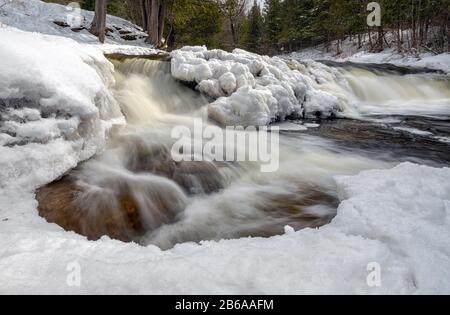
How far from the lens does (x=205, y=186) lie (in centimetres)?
375

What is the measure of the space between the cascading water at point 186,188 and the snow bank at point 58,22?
7484 mm

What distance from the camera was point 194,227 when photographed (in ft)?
9.70

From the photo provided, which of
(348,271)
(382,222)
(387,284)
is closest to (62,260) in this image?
(348,271)

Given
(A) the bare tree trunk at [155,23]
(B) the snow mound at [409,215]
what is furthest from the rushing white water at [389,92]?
(A) the bare tree trunk at [155,23]

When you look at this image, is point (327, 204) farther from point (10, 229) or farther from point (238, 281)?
point (10, 229)

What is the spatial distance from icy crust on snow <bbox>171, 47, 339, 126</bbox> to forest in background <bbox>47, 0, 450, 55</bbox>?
769cm

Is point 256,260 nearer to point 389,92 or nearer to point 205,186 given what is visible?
point 205,186

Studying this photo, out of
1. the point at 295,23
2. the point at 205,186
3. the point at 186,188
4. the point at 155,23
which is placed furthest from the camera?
the point at 295,23

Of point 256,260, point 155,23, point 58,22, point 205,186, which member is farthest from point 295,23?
point 256,260

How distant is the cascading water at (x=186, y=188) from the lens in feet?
9.39

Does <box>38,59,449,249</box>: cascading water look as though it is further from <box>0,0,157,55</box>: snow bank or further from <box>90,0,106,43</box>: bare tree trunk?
<box>0,0,157,55</box>: snow bank

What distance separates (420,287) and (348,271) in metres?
0.34

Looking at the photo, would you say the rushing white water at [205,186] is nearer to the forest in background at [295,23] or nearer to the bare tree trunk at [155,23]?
the bare tree trunk at [155,23]

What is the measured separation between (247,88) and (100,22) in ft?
24.7
